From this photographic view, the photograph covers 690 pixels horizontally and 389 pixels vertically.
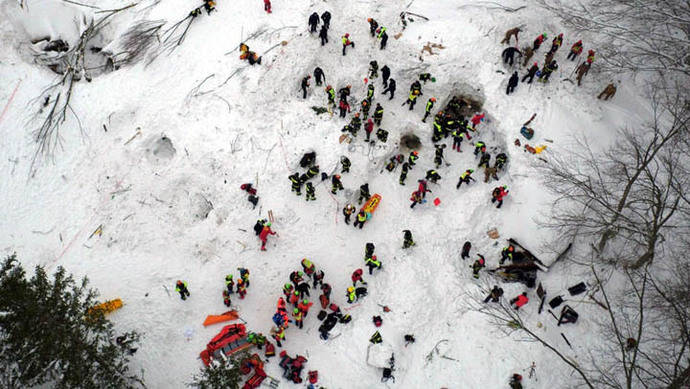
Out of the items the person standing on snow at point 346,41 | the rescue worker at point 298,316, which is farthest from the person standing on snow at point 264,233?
the person standing on snow at point 346,41

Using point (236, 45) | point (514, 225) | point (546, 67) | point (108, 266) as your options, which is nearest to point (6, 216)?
point (108, 266)

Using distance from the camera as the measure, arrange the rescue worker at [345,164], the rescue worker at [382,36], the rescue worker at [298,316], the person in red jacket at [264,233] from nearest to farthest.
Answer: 1. the rescue worker at [298,316]
2. the person in red jacket at [264,233]
3. the rescue worker at [345,164]
4. the rescue worker at [382,36]

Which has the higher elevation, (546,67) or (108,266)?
(546,67)

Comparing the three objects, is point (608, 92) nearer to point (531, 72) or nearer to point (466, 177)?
point (531, 72)

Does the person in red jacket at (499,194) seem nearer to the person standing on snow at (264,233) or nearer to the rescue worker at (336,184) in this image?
the rescue worker at (336,184)

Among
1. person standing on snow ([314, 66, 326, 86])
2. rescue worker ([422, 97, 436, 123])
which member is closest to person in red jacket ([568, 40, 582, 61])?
rescue worker ([422, 97, 436, 123])


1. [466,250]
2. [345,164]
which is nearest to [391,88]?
[345,164]

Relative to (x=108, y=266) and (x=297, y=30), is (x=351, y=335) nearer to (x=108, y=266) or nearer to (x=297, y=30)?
(x=108, y=266)
